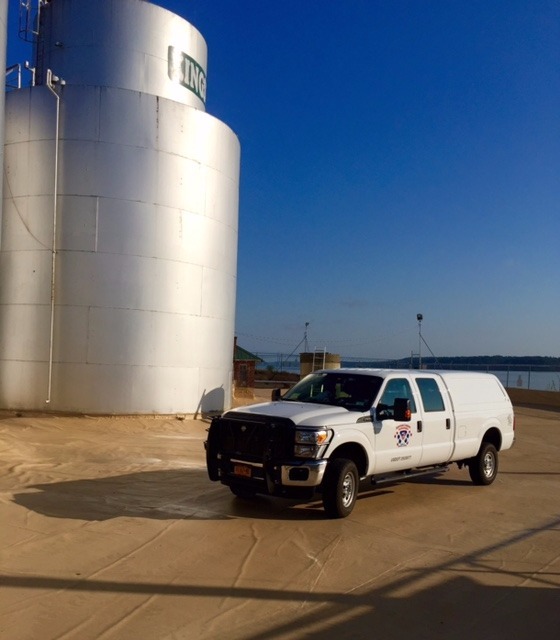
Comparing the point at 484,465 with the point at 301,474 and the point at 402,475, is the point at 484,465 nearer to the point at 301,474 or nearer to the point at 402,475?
the point at 402,475

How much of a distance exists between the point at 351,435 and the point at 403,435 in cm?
129

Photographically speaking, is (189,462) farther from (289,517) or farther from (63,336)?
(63,336)

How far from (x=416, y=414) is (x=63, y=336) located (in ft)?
36.6

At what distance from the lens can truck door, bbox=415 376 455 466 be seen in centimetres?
1099

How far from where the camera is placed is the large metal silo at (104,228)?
18.9 metres

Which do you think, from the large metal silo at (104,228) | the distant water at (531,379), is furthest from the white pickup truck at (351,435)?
the distant water at (531,379)

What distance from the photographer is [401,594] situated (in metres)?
6.32

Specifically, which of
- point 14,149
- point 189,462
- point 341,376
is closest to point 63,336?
point 14,149

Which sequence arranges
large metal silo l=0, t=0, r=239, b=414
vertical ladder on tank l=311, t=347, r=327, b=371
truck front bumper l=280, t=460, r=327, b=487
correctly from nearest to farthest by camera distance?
truck front bumper l=280, t=460, r=327, b=487
large metal silo l=0, t=0, r=239, b=414
vertical ladder on tank l=311, t=347, r=327, b=371

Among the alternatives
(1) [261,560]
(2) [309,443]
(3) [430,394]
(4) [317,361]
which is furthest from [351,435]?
(4) [317,361]

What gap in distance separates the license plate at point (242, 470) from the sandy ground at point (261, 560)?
50cm

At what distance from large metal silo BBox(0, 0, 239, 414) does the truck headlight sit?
10.9 meters

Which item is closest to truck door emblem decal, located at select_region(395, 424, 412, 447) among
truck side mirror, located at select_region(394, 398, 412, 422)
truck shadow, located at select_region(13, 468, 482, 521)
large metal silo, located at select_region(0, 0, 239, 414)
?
truck side mirror, located at select_region(394, 398, 412, 422)

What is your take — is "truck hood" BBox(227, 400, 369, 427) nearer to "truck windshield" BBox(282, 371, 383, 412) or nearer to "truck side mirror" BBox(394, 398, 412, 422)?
"truck windshield" BBox(282, 371, 383, 412)
